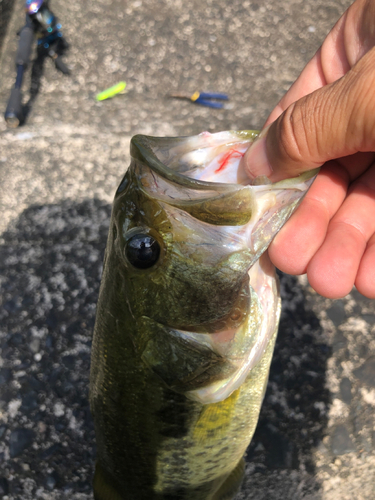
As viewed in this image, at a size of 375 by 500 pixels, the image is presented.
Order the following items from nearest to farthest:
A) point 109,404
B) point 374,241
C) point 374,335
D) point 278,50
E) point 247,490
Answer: point 109,404, point 374,241, point 247,490, point 374,335, point 278,50

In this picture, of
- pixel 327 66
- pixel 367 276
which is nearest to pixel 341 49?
pixel 327 66

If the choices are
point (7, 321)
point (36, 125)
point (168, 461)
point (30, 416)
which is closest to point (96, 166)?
point (36, 125)

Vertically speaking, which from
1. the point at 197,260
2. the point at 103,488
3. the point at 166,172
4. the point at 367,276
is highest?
the point at 166,172

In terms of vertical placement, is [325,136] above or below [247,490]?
above

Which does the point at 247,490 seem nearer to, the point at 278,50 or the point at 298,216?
the point at 298,216

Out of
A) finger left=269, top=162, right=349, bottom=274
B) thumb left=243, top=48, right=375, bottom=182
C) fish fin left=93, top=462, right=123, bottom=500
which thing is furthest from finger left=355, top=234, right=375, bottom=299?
fish fin left=93, top=462, right=123, bottom=500

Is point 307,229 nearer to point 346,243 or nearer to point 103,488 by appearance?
point 346,243
